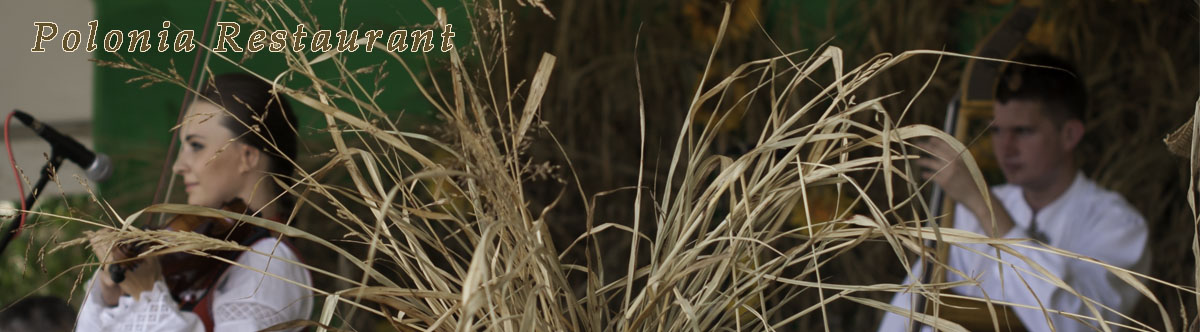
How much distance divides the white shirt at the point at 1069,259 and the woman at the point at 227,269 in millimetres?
938

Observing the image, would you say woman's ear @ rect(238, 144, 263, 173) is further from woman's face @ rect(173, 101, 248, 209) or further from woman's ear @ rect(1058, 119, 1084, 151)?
woman's ear @ rect(1058, 119, 1084, 151)

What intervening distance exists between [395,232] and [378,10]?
378 millimetres

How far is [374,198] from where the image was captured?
0.60 m

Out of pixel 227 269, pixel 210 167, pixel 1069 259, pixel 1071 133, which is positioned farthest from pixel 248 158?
pixel 1071 133

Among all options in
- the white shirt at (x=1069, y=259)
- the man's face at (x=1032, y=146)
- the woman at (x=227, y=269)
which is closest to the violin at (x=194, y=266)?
the woman at (x=227, y=269)

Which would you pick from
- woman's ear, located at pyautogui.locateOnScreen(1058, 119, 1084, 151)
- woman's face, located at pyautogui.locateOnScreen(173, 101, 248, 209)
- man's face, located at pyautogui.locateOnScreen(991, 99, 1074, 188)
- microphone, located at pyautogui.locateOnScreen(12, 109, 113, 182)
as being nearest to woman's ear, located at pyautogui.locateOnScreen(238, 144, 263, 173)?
woman's face, located at pyautogui.locateOnScreen(173, 101, 248, 209)

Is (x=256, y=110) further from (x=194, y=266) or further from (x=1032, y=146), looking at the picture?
(x=1032, y=146)

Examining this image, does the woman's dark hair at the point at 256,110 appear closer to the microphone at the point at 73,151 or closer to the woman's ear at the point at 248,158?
the woman's ear at the point at 248,158

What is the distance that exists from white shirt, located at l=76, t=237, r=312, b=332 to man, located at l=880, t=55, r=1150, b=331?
963 mm

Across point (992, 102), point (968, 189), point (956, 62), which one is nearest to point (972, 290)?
point (968, 189)

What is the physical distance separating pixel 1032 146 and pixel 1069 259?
0.94 ft

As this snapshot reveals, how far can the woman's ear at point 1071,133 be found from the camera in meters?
1.87

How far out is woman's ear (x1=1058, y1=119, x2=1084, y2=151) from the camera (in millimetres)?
1870

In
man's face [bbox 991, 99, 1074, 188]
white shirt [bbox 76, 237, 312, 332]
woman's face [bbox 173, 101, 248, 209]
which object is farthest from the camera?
man's face [bbox 991, 99, 1074, 188]
